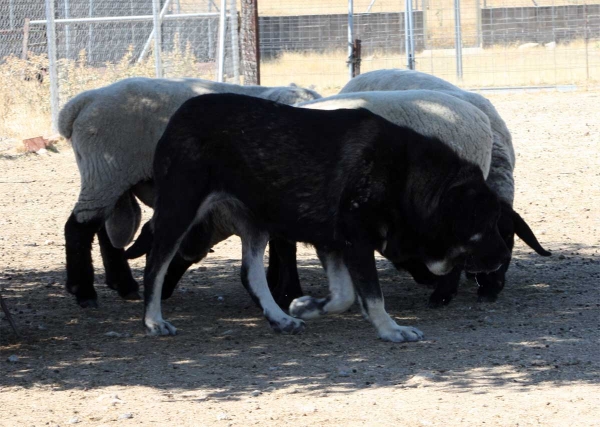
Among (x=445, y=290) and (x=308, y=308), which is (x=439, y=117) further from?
(x=308, y=308)

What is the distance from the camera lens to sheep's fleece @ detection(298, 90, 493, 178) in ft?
20.9

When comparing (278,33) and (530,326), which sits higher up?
(278,33)

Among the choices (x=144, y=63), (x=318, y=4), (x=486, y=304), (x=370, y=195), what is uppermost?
(x=318, y=4)

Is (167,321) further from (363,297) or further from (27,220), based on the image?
(27,220)

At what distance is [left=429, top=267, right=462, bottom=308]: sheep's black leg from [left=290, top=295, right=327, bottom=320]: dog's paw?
3.10 ft

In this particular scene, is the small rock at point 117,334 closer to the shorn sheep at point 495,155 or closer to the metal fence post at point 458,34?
the shorn sheep at point 495,155

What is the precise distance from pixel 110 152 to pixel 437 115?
2.19 m

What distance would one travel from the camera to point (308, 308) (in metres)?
6.07

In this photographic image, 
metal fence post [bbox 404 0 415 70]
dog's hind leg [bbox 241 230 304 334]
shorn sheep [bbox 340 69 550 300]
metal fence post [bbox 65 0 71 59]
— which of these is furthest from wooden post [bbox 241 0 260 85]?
dog's hind leg [bbox 241 230 304 334]

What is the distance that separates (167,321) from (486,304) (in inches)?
84.0

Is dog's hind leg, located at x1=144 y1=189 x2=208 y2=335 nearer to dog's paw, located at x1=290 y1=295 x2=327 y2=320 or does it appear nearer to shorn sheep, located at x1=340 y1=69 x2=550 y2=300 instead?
dog's paw, located at x1=290 y1=295 x2=327 y2=320

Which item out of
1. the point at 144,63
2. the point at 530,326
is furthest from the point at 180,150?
the point at 144,63

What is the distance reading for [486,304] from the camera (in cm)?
668

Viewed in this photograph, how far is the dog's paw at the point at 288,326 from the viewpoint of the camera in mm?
5902
